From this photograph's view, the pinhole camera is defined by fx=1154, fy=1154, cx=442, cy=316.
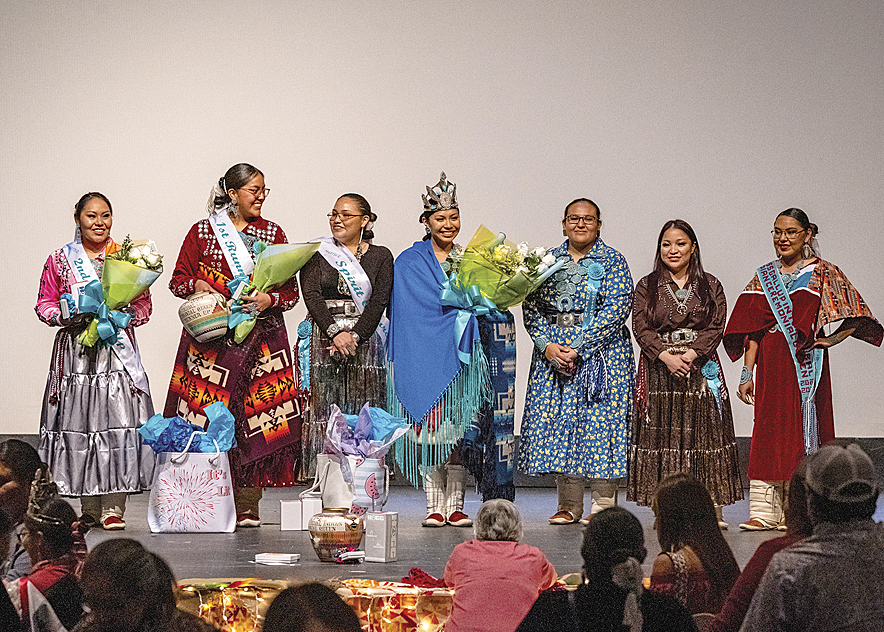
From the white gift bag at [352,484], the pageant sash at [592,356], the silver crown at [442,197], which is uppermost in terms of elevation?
the silver crown at [442,197]

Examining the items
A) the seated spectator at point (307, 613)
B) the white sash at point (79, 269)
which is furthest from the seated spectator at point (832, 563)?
the white sash at point (79, 269)

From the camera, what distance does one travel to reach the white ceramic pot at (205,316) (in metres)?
4.66

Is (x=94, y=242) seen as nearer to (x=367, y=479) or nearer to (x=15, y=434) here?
(x=367, y=479)

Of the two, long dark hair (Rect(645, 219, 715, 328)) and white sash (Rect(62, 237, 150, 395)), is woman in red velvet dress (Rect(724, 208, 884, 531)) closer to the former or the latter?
long dark hair (Rect(645, 219, 715, 328))

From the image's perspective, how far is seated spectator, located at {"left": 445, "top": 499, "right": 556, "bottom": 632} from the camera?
2.66 metres

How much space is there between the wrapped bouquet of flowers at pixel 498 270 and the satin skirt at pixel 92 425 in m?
1.42

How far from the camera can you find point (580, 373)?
4891 mm

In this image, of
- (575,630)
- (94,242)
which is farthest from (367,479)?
(575,630)

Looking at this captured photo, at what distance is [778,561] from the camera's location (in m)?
1.83

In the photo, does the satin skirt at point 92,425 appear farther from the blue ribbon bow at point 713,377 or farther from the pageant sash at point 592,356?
the blue ribbon bow at point 713,377

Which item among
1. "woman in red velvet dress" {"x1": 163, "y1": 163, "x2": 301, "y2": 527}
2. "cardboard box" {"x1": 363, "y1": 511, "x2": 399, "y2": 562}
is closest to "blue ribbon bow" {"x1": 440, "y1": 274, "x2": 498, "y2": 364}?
"woman in red velvet dress" {"x1": 163, "y1": 163, "x2": 301, "y2": 527}

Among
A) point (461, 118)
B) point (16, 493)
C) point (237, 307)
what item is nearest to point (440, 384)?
point (237, 307)

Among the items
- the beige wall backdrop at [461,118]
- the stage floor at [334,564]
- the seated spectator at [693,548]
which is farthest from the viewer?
the beige wall backdrop at [461,118]

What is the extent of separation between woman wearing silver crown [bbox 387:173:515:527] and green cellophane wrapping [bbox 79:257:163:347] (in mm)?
1027
